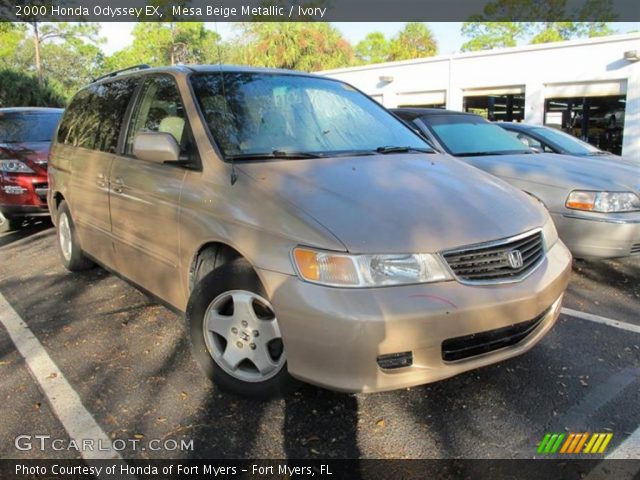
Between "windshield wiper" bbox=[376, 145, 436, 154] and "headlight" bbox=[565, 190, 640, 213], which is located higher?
"windshield wiper" bbox=[376, 145, 436, 154]

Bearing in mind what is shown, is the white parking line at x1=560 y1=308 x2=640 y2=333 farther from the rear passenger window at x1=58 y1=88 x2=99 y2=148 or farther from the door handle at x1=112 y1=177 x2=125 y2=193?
the rear passenger window at x1=58 y1=88 x2=99 y2=148

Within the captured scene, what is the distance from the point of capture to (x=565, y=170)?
5180 mm

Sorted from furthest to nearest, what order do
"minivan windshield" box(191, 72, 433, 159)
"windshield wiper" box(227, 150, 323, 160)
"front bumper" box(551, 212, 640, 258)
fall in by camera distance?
"front bumper" box(551, 212, 640, 258) → "minivan windshield" box(191, 72, 433, 159) → "windshield wiper" box(227, 150, 323, 160)

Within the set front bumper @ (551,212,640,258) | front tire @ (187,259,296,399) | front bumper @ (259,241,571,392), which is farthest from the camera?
front bumper @ (551,212,640,258)

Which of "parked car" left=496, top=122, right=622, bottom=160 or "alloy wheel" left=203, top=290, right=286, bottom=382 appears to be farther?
"parked car" left=496, top=122, right=622, bottom=160

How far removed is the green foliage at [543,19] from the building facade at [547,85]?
3602cm

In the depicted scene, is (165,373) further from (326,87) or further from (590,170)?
(590,170)

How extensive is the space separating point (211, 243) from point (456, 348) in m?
1.39

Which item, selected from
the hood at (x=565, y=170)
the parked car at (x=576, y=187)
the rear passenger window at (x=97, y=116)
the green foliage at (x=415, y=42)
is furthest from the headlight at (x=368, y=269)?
the green foliage at (x=415, y=42)

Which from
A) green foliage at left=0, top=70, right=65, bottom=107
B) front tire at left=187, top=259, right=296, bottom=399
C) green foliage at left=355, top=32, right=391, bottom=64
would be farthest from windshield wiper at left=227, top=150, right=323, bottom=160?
green foliage at left=355, top=32, right=391, bottom=64

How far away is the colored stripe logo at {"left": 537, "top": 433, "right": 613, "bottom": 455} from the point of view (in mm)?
2488

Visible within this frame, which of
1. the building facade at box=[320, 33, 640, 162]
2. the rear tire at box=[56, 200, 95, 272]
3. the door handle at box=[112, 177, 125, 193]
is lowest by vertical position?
the rear tire at box=[56, 200, 95, 272]

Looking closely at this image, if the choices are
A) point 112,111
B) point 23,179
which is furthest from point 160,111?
point 23,179

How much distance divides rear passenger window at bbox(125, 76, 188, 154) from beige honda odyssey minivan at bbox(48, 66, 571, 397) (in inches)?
0.6
